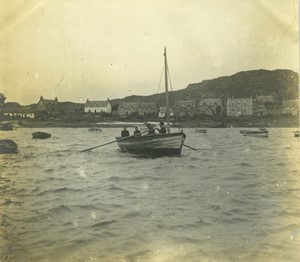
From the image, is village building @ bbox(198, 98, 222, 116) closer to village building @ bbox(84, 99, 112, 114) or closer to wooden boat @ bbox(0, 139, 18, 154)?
village building @ bbox(84, 99, 112, 114)

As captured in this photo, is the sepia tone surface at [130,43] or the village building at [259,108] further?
the village building at [259,108]

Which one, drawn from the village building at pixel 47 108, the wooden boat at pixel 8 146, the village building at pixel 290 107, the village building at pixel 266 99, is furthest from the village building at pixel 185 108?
the wooden boat at pixel 8 146

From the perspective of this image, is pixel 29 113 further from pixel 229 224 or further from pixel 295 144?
pixel 295 144

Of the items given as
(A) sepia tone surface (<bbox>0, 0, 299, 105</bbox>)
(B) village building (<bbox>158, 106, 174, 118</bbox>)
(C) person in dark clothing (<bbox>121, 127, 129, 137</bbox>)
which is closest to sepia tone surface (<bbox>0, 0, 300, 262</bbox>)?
(A) sepia tone surface (<bbox>0, 0, 299, 105</bbox>)

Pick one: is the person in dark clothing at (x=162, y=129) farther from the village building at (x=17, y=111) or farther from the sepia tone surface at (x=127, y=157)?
the village building at (x=17, y=111)

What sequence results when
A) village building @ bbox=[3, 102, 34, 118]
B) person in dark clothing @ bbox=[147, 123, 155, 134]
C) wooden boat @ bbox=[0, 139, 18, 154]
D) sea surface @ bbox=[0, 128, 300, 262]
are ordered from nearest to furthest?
sea surface @ bbox=[0, 128, 300, 262] → wooden boat @ bbox=[0, 139, 18, 154] → village building @ bbox=[3, 102, 34, 118] → person in dark clothing @ bbox=[147, 123, 155, 134]

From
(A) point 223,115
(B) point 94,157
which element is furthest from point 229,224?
(A) point 223,115
